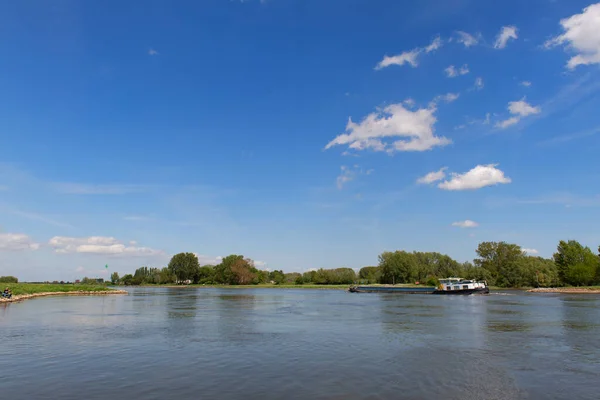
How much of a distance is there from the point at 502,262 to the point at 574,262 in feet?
83.7

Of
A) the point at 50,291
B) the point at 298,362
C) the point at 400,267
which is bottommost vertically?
the point at 298,362

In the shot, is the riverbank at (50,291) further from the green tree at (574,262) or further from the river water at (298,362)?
the green tree at (574,262)

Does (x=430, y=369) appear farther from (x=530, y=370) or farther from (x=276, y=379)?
(x=276, y=379)

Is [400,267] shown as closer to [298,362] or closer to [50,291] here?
[50,291]

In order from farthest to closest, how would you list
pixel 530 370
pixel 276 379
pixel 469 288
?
pixel 469 288 → pixel 530 370 → pixel 276 379

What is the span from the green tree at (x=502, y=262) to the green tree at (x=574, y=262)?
46.4ft

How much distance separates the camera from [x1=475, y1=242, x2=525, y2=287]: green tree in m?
158

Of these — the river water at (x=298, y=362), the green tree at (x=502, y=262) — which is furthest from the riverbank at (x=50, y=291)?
the green tree at (x=502, y=262)

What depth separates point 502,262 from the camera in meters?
A: 166

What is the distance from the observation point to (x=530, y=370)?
20.6 m

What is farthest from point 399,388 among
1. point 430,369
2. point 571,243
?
point 571,243

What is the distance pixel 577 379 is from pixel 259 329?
2621 cm

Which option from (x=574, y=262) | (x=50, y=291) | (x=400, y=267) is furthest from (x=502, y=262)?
(x=50, y=291)

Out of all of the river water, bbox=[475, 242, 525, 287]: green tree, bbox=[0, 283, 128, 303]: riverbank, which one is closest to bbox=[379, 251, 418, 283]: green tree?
bbox=[475, 242, 525, 287]: green tree
